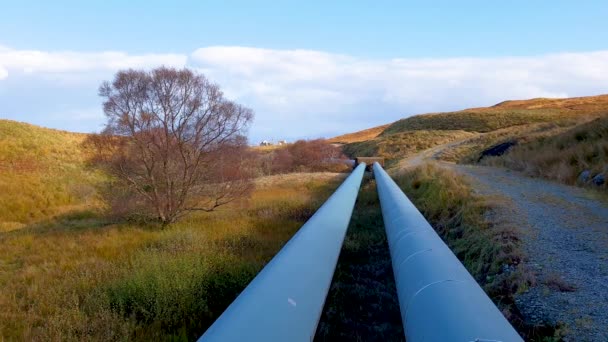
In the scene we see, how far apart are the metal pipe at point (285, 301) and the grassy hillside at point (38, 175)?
14298mm

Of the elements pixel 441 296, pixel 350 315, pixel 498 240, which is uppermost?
pixel 441 296

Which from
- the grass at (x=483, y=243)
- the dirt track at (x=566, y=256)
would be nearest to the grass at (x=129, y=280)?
the grass at (x=483, y=243)

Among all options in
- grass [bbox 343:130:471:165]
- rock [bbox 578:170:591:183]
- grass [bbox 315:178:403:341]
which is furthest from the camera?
grass [bbox 343:130:471:165]

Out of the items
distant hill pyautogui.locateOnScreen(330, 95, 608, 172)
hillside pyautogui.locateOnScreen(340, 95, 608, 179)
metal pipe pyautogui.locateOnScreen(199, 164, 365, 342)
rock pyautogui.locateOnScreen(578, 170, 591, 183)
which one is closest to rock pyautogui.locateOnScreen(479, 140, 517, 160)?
hillside pyautogui.locateOnScreen(340, 95, 608, 179)

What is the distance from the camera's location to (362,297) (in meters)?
4.91

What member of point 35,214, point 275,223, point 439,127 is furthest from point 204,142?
point 439,127

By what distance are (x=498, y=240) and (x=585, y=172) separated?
6.78 metres

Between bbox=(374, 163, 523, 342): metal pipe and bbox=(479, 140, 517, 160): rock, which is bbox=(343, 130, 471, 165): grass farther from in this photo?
bbox=(374, 163, 523, 342): metal pipe

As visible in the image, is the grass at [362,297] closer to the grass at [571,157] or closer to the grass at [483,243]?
the grass at [483,243]

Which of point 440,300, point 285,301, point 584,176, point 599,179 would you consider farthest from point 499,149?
point 285,301

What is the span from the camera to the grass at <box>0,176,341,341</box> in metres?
4.01

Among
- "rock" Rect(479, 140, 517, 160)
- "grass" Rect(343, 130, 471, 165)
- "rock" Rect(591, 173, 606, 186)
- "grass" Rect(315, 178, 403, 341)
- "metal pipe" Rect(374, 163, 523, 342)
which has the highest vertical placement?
"grass" Rect(343, 130, 471, 165)

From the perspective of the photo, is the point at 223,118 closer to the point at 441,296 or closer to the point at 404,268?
the point at 404,268

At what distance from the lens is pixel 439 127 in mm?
57906
